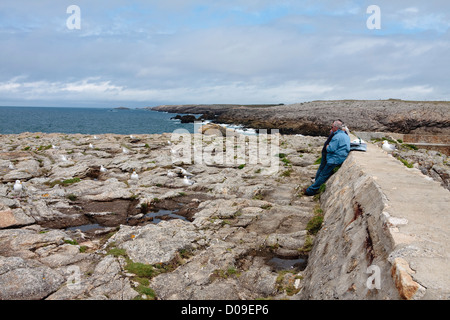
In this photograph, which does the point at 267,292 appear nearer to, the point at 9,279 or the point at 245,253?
the point at 245,253

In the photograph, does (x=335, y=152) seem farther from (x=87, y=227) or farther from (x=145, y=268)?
(x=87, y=227)

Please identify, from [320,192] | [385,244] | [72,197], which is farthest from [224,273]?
[72,197]

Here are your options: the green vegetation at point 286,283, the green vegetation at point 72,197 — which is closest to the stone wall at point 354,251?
the green vegetation at point 286,283

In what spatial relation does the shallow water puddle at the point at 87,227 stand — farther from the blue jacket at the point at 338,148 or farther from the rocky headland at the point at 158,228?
the blue jacket at the point at 338,148

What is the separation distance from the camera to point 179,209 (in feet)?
38.1

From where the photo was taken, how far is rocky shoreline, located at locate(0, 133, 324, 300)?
6.05 metres

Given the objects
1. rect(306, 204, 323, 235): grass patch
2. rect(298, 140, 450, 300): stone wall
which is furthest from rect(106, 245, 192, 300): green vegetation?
rect(306, 204, 323, 235): grass patch

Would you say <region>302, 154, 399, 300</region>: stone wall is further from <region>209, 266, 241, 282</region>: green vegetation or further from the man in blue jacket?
the man in blue jacket

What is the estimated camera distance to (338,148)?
38.3ft

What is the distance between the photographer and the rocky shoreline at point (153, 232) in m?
6.05

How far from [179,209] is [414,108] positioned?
7193 cm

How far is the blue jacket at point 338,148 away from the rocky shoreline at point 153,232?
2125 millimetres
